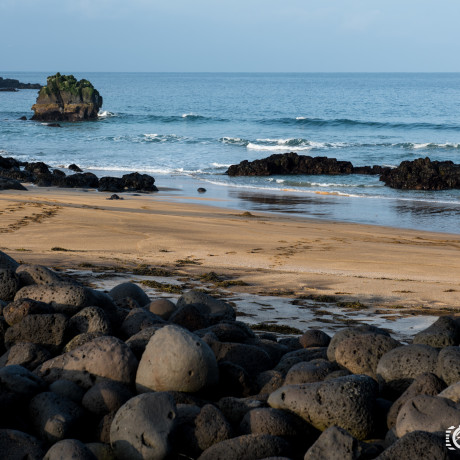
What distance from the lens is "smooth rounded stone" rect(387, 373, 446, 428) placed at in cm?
383

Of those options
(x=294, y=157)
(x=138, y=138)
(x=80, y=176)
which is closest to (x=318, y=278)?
(x=80, y=176)

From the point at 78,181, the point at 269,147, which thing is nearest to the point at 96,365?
the point at 78,181

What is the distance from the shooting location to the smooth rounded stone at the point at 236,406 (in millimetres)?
3905

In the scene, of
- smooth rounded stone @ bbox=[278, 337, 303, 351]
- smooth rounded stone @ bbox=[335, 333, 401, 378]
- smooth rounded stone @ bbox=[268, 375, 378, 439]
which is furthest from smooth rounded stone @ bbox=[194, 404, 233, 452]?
smooth rounded stone @ bbox=[278, 337, 303, 351]

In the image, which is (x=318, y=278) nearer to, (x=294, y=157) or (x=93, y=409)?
(x=93, y=409)

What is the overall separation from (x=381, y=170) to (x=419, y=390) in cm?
2235

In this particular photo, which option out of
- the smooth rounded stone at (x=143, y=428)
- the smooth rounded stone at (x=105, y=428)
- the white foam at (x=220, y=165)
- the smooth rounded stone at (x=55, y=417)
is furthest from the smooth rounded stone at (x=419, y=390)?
the white foam at (x=220, y=165)

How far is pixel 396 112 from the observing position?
189ft

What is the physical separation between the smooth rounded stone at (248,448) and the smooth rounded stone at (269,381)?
78 cm

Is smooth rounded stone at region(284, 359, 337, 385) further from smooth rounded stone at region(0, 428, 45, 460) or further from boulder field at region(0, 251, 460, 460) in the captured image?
smooth rounded stone at region(0, 428, 45, 460)

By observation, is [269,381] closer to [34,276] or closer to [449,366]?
[449,366]

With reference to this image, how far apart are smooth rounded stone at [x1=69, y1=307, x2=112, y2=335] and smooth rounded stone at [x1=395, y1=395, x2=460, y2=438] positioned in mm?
2305

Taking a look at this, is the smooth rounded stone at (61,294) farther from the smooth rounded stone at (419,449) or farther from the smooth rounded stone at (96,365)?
the smooth rounded stone at (419,449)

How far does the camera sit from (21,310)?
4.96 m
